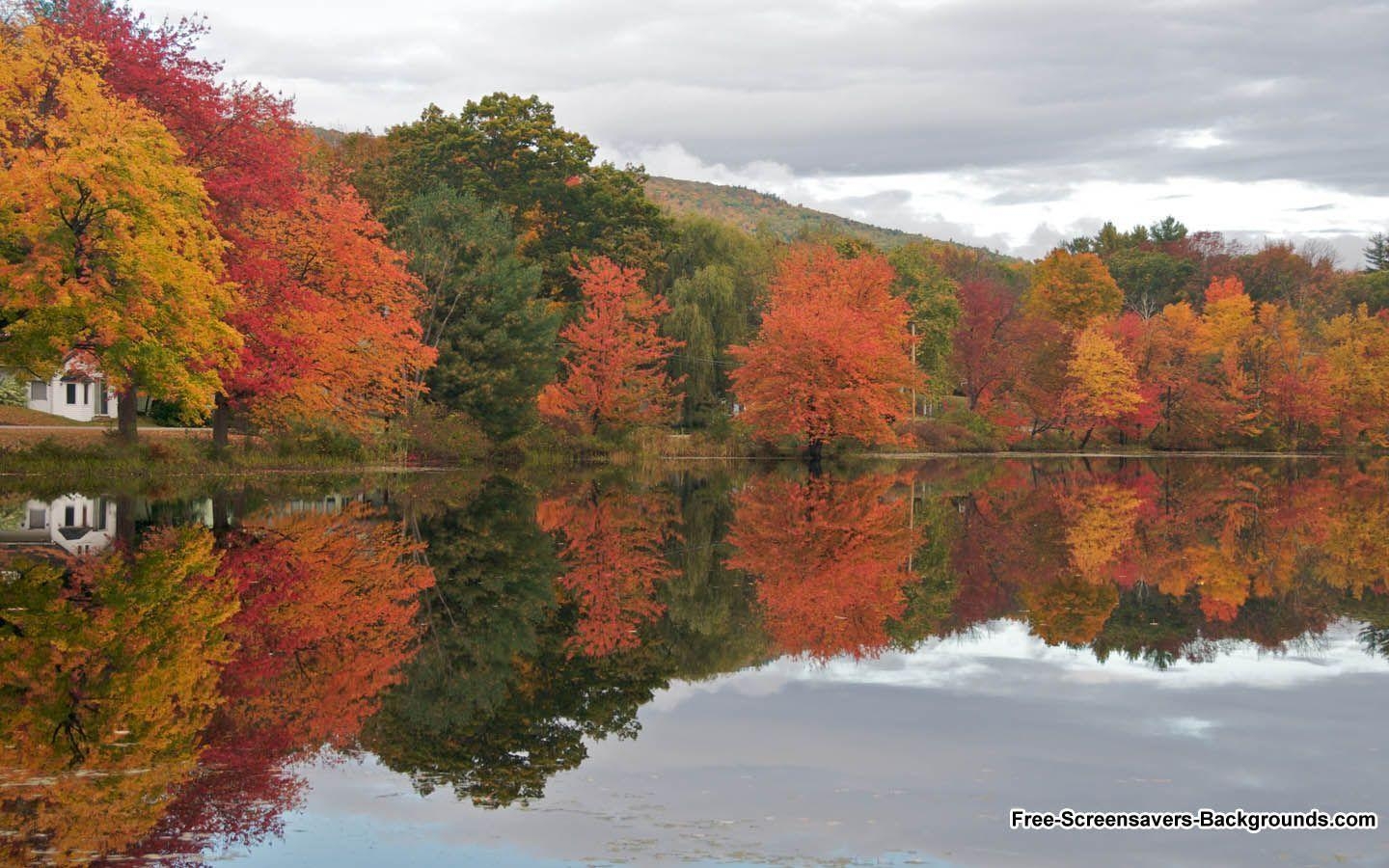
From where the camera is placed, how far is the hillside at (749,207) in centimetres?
16562

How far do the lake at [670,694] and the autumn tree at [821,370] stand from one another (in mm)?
30405

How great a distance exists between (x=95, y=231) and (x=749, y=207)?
15054 centimetres

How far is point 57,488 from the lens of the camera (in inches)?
1171

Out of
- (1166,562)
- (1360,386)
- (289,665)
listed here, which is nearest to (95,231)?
(289,665)

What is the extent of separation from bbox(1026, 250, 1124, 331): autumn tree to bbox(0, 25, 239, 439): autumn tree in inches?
3220

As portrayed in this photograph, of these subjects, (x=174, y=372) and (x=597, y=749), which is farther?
(x=174, y=372)

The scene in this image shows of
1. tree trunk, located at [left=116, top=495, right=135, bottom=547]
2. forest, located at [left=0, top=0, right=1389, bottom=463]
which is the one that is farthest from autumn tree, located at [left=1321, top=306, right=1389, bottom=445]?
tree trunk, located at [left=116, top=495, right=135, bottom=547]

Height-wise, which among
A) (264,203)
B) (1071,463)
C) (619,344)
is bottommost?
(1071,463)

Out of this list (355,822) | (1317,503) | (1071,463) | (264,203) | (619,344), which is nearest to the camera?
(355,822)

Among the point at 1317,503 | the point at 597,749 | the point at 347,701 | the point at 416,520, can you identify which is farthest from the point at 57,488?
the point at 1317,503

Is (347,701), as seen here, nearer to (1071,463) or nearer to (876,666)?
(876,666)

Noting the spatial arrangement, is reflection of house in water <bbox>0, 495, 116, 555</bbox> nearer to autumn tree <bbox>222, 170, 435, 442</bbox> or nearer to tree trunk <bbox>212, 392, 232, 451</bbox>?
autumn tree <bbox>222, 170, 435, 442</bbox>

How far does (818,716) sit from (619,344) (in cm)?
4472

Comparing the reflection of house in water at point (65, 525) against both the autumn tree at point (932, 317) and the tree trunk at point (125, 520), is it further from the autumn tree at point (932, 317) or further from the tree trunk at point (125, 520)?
the autumn tree at point (932, 317)
